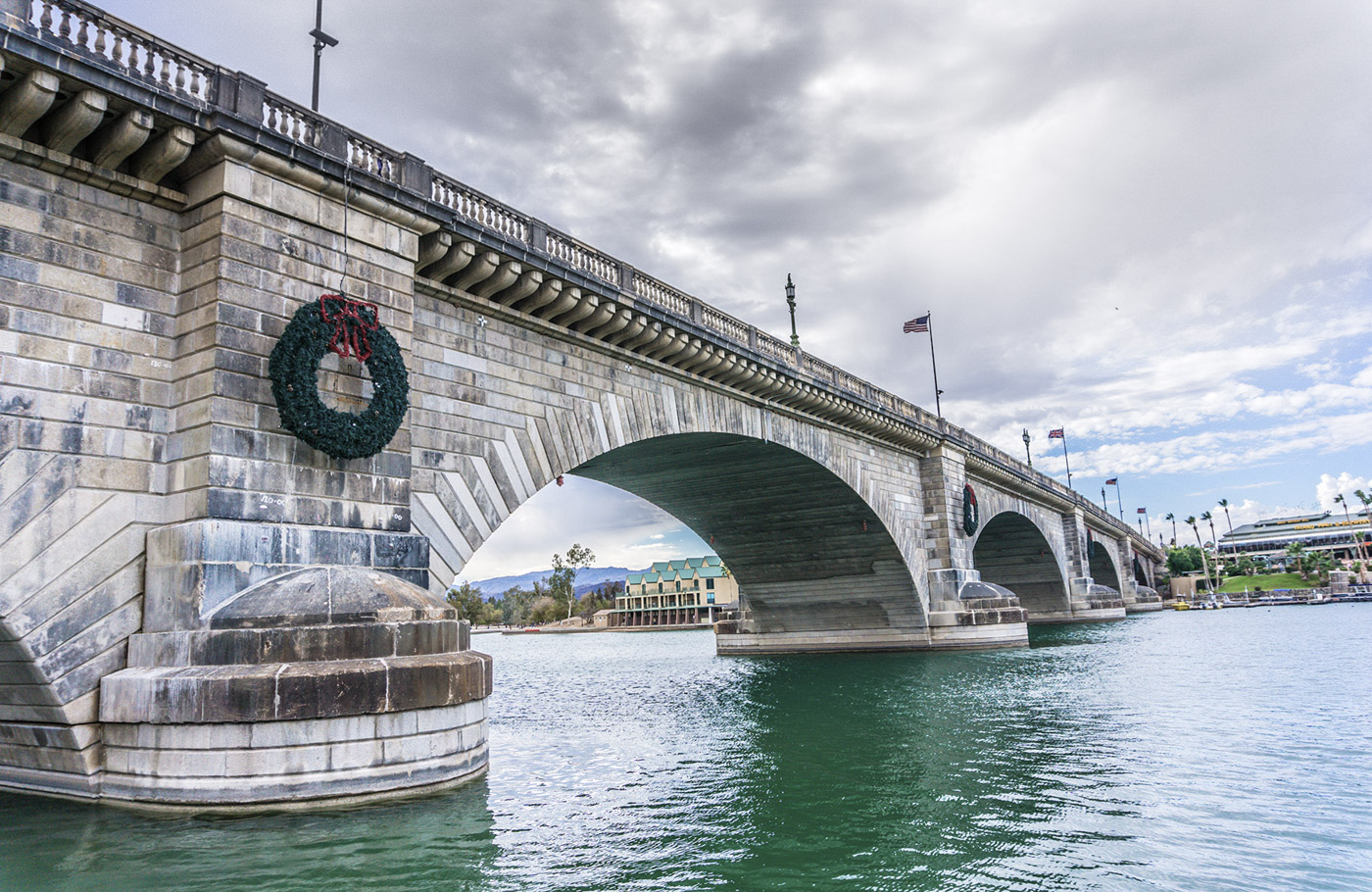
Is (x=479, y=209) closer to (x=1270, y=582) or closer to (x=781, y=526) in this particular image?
(x=781, y=526)

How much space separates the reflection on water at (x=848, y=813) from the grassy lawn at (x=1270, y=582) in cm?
12067

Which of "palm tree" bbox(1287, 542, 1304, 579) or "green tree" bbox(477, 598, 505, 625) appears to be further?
"green tree" bbox(477, 598, 505, 625)

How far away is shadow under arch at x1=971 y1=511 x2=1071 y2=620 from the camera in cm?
6575

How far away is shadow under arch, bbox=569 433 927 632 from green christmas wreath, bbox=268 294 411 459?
15308 millimetres

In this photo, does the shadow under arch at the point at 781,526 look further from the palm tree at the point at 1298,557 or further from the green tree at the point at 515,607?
the green tree at the point at 515,607

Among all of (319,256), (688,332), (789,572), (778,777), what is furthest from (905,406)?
A: (319,256)

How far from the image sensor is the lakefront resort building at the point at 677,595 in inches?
5226

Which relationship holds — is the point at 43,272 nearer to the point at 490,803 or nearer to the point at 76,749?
the point at 76,749

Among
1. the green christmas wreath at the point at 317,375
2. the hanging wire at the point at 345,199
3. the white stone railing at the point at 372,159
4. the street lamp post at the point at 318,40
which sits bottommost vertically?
the green christmas wreath at the point at 317,375

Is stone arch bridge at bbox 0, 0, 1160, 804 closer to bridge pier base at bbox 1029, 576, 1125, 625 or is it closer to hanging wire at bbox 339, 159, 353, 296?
hanging wire at bbox 339, 159, 353, 296

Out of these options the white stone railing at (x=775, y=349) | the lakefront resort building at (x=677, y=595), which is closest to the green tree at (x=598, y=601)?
the lakefront resort building at (x=677, y=595)

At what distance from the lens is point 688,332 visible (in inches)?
940

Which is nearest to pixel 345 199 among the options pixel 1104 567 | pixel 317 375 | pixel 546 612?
pixel 317 375

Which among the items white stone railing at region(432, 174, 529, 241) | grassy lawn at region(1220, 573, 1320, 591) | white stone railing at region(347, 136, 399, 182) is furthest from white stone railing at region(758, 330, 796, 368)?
grassy lawn at region(1220, 573, 1320, 591)
